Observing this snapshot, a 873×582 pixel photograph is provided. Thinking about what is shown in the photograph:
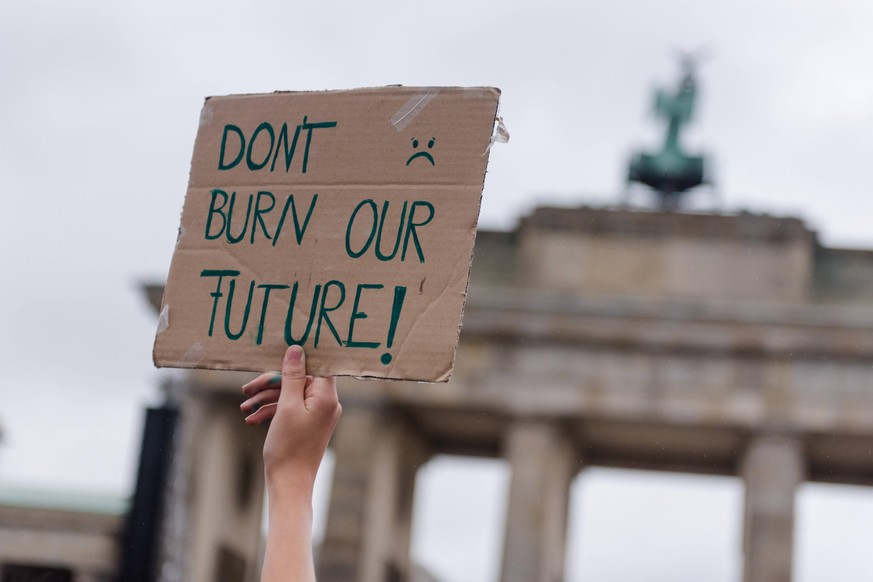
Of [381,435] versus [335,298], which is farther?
[381,435]

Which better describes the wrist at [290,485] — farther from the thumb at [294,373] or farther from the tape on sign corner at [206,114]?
the tape on sign corner at [206,114]

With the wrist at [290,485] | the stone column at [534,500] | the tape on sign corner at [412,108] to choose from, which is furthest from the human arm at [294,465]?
the stone column at [534,500]

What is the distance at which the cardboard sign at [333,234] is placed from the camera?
4.50 metres

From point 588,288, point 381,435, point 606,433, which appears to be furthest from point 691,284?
point 381,435

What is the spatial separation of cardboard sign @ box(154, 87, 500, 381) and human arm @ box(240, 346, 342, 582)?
1.05 feet

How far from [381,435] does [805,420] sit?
936cm

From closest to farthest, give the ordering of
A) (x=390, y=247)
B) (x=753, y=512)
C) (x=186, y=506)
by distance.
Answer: (x=390, y=247) < (x=753, y=512) < (x=186, y=506)

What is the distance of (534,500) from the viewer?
3525 centimetres

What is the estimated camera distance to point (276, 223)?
478 cm

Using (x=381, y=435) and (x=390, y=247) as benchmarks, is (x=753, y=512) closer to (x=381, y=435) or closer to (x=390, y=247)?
(x=381, y=435)

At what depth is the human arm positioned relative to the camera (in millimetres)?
3727

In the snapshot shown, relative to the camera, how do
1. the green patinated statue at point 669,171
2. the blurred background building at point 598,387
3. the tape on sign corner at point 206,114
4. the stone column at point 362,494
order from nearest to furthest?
the tape on sign corner at point 206,114, the blurred background building at point 598,387, the stone column at point 362,494, the green patinated statue at point 669,171

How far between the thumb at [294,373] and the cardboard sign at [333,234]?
7 cm

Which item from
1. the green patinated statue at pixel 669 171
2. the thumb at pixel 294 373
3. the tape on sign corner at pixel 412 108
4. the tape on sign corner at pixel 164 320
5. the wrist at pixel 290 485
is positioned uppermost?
the green patinated statue at pixel 669 171
